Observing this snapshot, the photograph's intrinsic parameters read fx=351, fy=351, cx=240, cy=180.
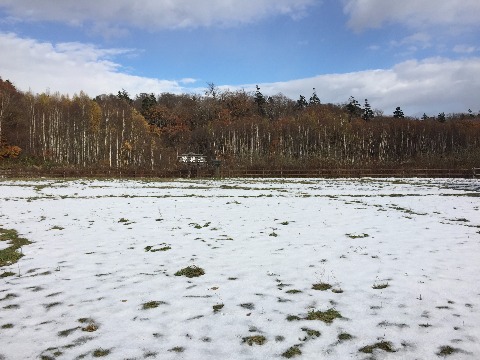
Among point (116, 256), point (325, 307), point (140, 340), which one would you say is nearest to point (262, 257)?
point (325, 307)

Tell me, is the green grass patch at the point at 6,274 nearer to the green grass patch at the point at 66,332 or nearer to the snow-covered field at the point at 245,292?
the snow-covered field at the point at 245,292

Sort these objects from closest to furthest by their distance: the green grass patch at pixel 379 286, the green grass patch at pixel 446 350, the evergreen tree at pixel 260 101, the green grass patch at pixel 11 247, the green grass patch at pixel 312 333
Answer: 1. the green grass patch at pixel 446 350
2. the green grass patch at pixel 312 333
3. the green grass patch at pixel 379 286
4. the green grass patch at pixel 11 247
5. the evergreen tree at pixel 260 101

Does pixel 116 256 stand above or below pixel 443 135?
below

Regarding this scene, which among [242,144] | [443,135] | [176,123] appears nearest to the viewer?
[242,144]

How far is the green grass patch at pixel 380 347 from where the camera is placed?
392cm

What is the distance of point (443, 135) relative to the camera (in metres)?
93.4

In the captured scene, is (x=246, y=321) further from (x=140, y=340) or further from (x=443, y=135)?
(x=443, y=135)

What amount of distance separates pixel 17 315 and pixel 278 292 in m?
3.85

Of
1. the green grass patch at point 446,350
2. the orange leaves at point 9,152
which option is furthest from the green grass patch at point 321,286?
the orange leaves at point 9,152

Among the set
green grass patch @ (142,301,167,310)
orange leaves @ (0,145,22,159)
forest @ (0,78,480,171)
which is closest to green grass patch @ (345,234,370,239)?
green grass patch @ (142,301,167,310)

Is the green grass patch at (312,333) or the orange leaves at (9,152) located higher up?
the orange leaves at (9,152)

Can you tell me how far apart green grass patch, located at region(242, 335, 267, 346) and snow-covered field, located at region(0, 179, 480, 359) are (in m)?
0.01

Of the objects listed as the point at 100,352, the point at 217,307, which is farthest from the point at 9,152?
the point at 100,352

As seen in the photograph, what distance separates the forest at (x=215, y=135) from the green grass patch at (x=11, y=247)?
39.6m
